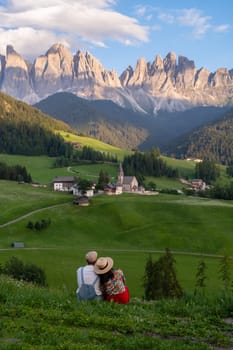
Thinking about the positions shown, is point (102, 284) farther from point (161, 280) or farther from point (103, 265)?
point (161, 280)

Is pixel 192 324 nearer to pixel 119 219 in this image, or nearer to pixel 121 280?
pixel 121 280

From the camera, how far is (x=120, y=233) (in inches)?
3679

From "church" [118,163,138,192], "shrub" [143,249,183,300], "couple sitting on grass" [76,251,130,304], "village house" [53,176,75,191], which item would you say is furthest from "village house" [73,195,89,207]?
"couple sitting on grass" [76,251,130,304]

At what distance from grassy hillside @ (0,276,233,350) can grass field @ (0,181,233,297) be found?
136 feet

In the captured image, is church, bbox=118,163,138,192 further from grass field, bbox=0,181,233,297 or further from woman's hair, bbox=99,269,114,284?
woman's hair, bbox=99,269,114,284

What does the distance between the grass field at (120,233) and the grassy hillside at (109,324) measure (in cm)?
4152

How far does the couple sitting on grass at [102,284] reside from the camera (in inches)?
565

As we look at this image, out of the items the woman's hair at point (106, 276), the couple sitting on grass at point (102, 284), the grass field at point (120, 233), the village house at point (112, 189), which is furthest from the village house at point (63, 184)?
the woman's hair at point (106, 276)

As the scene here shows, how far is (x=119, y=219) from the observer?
101 metres

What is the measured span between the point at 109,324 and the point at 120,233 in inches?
3237

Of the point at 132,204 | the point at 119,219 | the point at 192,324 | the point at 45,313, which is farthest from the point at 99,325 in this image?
the point at 132,204

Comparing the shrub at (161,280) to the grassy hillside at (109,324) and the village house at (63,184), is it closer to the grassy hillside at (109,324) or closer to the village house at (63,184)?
the grassy hillside at (109,324)

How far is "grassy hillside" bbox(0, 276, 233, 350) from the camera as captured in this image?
1027cm

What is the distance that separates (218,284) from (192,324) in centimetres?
4816
